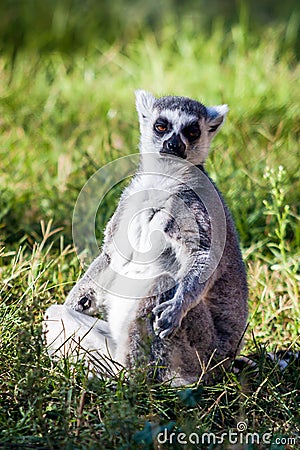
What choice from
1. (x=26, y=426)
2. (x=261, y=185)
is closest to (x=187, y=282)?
(x=26, y=426)

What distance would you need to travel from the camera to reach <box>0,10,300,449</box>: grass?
2803 mm

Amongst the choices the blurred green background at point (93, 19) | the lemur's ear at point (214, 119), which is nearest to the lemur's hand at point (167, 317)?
the lemur's ear at point (214, 119)

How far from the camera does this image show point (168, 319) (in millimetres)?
2904

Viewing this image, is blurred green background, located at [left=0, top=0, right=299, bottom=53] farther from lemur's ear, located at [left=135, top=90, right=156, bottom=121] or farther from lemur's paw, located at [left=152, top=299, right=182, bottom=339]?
lemur's paw, located at [left=152, top=299, right=182, bottom=339]

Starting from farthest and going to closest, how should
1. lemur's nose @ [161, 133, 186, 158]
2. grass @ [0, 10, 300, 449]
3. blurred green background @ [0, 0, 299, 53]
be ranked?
1. blurred green background @ [0, 0, 299, 53]
2. lemur's nose @ [161, 133, 186, 158]
3. grass @ [0, 10, 300, 449]

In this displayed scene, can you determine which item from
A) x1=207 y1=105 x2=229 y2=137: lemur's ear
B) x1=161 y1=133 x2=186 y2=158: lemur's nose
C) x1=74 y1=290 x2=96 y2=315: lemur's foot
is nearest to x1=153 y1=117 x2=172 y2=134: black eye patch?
x1=161 y1=133 x2=186 y2=158: lemur's nose

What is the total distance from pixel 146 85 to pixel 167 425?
4565 mm

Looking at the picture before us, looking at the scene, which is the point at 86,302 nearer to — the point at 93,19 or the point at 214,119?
the point at 214,119

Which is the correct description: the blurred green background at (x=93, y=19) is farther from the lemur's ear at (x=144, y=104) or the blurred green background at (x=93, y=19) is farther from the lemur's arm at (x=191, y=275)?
the lemur's arm at (x=191, y=275)

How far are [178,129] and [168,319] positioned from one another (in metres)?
0.98

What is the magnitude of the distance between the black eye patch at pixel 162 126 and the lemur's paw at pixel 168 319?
93 cm

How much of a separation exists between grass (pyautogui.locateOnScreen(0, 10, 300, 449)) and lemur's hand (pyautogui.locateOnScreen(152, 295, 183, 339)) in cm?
20

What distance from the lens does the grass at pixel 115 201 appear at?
280 centimetres

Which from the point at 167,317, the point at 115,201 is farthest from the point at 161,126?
the point at 115,201
